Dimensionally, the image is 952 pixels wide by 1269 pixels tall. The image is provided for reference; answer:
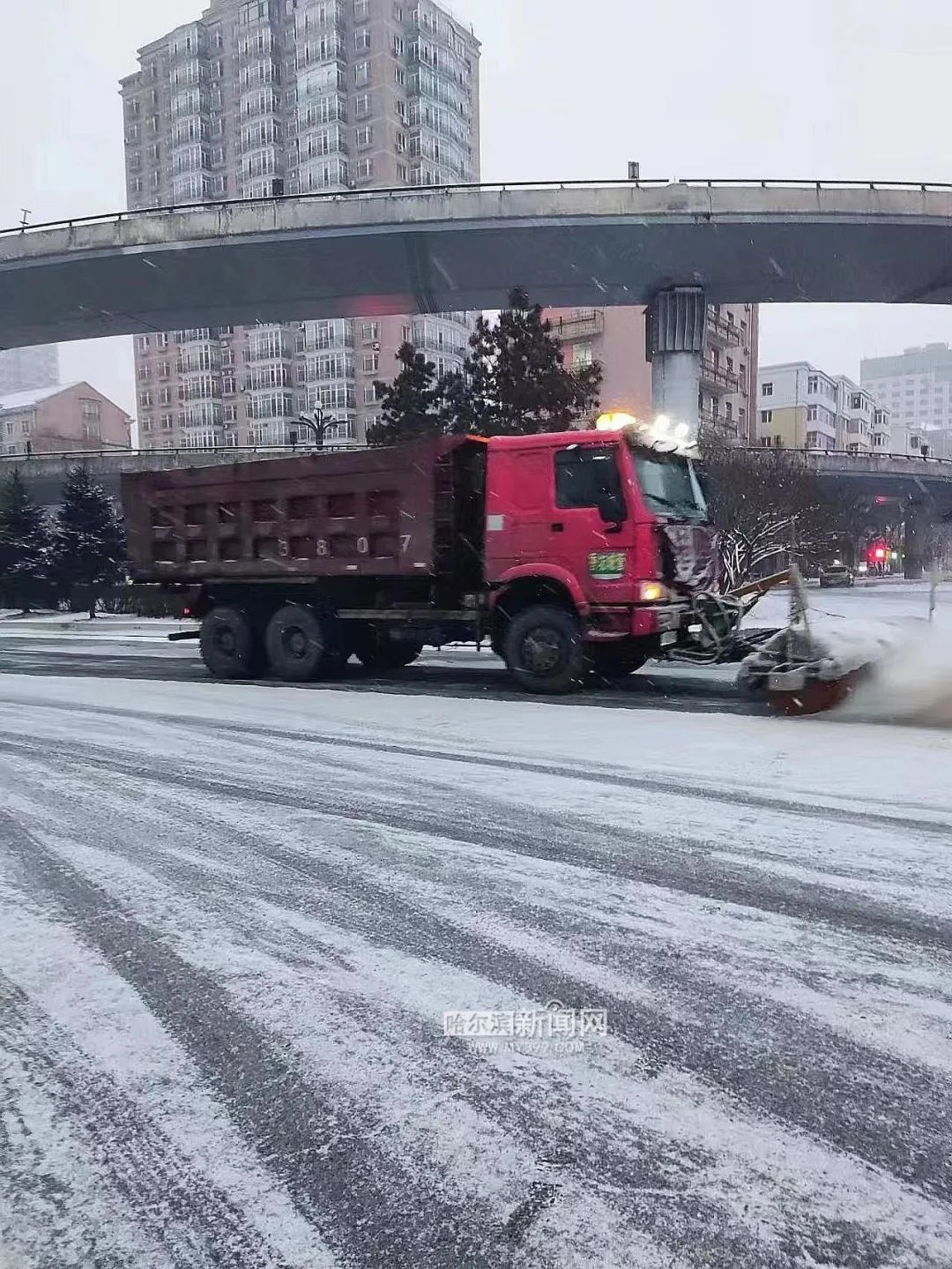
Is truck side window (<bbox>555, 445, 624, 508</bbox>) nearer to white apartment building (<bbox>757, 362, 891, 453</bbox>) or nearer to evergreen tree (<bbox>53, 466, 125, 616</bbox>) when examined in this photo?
→ evergreen tree (<bbox>53, 466, 125, 616</bbox>)

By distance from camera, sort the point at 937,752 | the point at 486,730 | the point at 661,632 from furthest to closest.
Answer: the point at 661,632 < the point at 486,730 < the point at 937,752

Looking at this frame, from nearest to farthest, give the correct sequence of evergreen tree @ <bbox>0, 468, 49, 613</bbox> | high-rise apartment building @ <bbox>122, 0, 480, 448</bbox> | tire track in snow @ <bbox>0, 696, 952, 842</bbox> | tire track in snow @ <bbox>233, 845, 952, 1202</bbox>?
tire track in snow @ <bbox>233, 845, 952, 1202</bbox>, tire track in snow @ <bbox>0, 696, 952, 842</bbox>, evergreen tree @ <bbox>0, 468, 49, 613</bbox>, high-rise apartment building @ <bbox>122, 0, 480, 448</bbox>

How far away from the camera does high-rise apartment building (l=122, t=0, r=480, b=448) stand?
Result: 285 ft

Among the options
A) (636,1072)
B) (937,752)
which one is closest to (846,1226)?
(636,1072)

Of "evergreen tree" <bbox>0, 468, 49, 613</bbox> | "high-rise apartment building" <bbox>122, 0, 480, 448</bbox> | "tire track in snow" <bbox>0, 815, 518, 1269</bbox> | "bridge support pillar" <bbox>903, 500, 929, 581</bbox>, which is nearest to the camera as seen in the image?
"tire track in snow" <bbox>0, 815, 518, 1269</bbox>

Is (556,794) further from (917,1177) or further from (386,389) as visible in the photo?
(386,389)

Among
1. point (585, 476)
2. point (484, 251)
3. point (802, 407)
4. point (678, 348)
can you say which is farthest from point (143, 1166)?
point (802, 407)

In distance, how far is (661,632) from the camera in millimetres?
8594

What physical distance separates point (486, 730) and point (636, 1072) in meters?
5.01

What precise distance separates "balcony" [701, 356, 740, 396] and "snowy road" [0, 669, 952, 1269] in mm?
66486

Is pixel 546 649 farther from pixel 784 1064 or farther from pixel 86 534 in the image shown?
pixel 86 534

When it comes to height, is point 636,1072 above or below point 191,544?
below

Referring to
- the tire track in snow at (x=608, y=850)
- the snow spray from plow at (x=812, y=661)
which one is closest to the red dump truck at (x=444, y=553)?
the snow spray from plow at (x=812, y=661)

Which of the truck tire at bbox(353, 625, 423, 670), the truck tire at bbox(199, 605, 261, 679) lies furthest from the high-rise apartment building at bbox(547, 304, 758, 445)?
the truck tire at bbox(199, 605, 261, 679)
